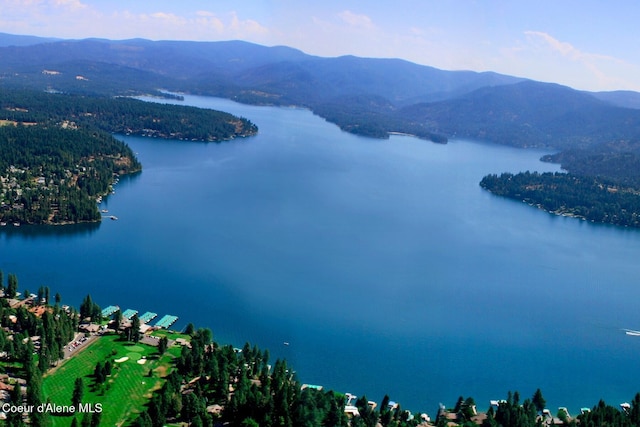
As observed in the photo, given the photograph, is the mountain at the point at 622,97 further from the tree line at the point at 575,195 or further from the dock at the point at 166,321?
the dock at the point at 166,321

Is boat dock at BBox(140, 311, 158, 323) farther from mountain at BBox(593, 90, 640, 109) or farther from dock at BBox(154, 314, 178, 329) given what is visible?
mountain at BBox(593, 90, 640, 109)

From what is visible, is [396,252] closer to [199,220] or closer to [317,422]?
[199,220]

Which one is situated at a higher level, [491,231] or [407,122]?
[407,122]

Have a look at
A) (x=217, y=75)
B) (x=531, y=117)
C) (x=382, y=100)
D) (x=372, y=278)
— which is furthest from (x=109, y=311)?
(x=217, y=75)

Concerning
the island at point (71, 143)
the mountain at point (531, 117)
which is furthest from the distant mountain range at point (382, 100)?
the island at point (71, 143)

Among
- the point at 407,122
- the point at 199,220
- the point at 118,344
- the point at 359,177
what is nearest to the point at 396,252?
the point at 199,220

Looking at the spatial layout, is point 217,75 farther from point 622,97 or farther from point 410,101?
point 622,97
